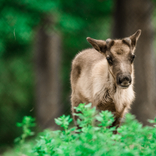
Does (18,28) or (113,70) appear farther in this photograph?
(18,28)

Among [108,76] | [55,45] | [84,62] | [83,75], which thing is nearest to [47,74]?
[55,45]

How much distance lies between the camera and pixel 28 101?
688 inches

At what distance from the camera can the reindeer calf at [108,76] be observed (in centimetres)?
558

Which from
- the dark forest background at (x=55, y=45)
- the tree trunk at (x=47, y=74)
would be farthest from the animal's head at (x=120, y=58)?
the tree trunk at (x=47, y=74)

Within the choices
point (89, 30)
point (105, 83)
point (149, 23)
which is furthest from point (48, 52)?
point (105, 83)

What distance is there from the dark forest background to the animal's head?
11.5ft

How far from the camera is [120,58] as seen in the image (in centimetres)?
562

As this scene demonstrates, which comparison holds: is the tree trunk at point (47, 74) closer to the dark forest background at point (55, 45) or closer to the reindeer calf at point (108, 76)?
the dark forest background at point (55, 45)

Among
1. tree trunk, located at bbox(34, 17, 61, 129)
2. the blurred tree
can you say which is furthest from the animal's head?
tree trunk, located at bbox(34, 17, 61, 129)

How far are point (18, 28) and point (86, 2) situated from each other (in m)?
2.42

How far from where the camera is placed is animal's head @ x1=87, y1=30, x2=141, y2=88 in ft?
17.7

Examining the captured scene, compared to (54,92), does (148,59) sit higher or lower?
higher

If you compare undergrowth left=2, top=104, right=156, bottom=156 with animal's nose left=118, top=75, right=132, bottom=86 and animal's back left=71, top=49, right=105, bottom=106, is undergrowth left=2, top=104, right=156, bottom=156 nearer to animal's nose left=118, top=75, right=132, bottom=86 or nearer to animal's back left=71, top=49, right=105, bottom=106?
animal's nose left=118, top=75, right=132, bottom=86

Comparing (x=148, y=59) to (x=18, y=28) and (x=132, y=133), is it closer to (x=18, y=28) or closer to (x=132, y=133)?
(x=18, y=28)
